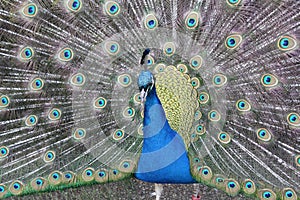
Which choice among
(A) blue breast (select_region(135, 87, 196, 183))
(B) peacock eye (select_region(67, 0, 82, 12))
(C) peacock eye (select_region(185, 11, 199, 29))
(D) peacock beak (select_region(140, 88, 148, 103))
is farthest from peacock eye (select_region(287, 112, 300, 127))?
(B) peacock eye (select_region(67, 0, 82, 12))

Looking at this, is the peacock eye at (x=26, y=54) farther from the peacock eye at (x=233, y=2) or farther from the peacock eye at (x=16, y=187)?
the peacock eye at (x=233, y=2)

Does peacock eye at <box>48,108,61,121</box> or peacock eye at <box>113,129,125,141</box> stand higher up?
peacock eye at <box>48,108,61,121</box>

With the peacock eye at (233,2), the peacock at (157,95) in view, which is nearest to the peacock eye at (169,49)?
the peacock at (157,95)

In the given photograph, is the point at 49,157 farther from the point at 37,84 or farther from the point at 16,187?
the point at 37,84

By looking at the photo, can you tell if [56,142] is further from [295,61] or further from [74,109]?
[295,61]

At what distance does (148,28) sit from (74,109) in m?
0.59

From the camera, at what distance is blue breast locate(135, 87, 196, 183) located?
86.9 inches

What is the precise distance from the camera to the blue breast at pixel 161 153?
2.21 meters

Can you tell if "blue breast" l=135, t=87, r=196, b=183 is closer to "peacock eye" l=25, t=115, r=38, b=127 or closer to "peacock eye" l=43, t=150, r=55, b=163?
"peacock eye" l=43, t=150, r=55, b=163

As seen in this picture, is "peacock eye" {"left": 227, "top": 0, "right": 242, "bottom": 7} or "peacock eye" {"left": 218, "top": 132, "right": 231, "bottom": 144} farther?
"peacock eye" {"left": 218, "top": 132, "right": 231, "bottom": 144}

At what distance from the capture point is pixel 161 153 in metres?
2.27

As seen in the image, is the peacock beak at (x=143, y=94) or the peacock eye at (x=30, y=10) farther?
the peacock eye at (x=30, y=10)

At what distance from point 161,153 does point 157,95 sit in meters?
0.29

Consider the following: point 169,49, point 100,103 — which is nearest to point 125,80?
point 100,103
